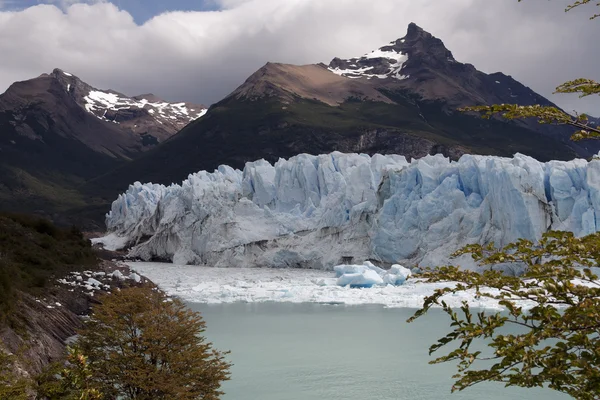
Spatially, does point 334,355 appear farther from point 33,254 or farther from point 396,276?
point 396,276

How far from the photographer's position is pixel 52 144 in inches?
5113

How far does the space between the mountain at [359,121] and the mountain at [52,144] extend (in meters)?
13.4

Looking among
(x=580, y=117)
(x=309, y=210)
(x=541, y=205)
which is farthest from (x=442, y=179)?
(x=580, y=117)

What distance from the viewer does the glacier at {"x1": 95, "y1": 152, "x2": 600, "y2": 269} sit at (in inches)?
1106

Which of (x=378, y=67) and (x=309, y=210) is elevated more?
(x=378, y=67)

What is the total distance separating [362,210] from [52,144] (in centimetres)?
11460

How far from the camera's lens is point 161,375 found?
7.94 metres

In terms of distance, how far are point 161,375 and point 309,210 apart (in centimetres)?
3441

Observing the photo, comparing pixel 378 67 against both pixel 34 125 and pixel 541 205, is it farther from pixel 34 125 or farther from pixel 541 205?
pixel 541 205

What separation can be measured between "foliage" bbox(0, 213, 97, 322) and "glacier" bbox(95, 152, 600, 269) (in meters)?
13.7

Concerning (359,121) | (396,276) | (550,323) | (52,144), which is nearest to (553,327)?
(550,323)

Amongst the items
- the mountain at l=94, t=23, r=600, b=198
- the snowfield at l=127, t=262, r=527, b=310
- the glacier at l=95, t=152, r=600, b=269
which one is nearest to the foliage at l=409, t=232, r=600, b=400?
the snowfield at l=127, t=262, r=527, b=310

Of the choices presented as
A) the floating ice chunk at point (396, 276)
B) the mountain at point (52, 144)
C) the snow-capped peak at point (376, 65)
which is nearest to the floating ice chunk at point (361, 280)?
the floating ice chunk at point (396, 276)

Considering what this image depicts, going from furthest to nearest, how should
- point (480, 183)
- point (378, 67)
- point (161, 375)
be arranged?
point (378, 67), point (480, 183), point (161, 375)
